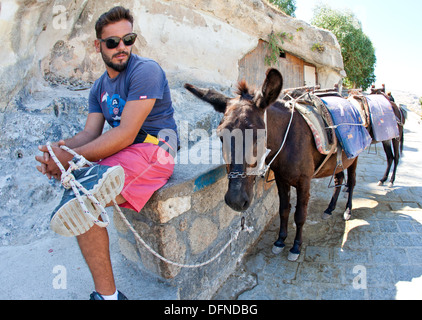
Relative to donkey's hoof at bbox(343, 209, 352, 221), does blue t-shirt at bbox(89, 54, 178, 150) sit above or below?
above

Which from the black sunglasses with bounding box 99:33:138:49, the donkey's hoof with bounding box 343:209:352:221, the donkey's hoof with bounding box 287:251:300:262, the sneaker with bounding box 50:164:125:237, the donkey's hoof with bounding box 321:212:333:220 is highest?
the black sunglasses with bounding box 99:33:138:49

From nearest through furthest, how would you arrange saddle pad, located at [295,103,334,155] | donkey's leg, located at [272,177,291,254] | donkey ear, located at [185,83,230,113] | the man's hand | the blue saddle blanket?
1. the man's hand
2. donkey ear, located at [185,83,230,113]
3. saddle pad, located at [295,103,334,155]
4. the blue saddle blanket
5. donkey's leg, located at [272,177,291,254]

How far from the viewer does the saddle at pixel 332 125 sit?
9.25 feet

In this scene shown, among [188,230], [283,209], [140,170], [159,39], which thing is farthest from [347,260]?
[159,39]

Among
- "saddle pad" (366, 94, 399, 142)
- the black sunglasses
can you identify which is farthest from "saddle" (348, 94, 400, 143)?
the black sunglasses

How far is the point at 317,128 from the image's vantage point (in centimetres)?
281

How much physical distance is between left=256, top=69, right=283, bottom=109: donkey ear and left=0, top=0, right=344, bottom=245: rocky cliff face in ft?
9.10

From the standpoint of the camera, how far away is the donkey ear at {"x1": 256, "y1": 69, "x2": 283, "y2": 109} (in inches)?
83.4

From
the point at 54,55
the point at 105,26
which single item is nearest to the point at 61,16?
the point at 54,55

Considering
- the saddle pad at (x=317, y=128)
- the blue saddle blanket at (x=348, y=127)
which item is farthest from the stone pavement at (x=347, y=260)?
the saddle pad at (x=317, y=128)

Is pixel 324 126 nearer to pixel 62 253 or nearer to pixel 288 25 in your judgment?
pixel 62 253

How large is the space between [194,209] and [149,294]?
2.26 ft

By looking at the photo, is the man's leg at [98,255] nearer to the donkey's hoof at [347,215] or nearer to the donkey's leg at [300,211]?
the donkey's leg at [300,211]

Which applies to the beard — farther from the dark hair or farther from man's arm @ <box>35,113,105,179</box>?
man's arm @ <box>35,113,105,179</box>
